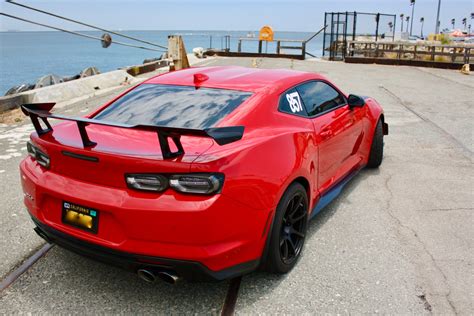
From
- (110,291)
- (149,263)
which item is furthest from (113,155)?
(110,291)

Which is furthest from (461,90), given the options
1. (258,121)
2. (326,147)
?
(258,121)

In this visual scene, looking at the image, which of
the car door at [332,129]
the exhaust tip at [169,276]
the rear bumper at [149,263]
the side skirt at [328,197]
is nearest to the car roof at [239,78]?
the car door at [332,129]

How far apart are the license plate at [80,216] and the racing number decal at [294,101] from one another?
184 cm

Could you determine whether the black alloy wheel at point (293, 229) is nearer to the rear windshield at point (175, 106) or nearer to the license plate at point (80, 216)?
the rear windshield at point (175, 106)

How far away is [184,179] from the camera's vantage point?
102 inches

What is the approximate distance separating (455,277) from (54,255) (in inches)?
123

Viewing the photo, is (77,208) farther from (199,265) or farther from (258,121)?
(258,121)

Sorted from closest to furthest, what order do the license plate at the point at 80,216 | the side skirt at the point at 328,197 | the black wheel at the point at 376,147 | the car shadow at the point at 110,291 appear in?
the license plate at the point at 80,216 → the car shadow at the point at 110,291 → the side skirt at the point at 328,197 → the black wheel at the point at 376,147

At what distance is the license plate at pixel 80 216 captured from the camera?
9.01 ft

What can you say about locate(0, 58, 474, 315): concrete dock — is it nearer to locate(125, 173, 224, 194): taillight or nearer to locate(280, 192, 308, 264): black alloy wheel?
locate(280, 192, 308, 264): black alloy wheel

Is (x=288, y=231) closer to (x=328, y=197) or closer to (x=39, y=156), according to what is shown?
(x=328, y=197)

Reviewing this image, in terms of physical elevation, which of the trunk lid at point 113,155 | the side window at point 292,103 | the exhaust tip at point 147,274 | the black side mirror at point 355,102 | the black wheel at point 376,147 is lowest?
the exhaust tip at point 147,274

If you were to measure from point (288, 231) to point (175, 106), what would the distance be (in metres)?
1.29

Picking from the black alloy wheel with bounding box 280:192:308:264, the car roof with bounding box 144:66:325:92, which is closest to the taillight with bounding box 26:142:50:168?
the car roof with bounding box 144:66:325:92
